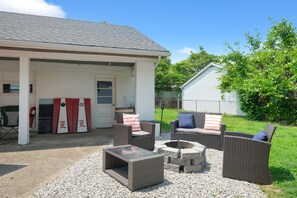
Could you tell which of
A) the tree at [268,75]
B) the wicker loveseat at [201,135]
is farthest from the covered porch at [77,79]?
the tree at [268,75]

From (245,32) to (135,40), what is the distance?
9.92 m

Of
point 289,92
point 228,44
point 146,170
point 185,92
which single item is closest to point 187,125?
point 146,170

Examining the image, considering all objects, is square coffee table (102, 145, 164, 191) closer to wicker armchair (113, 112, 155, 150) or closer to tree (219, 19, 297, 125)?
wicker armchair (113, 112, 155, 150)

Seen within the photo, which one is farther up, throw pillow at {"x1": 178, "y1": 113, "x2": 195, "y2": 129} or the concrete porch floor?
throw pillow at {"x1": 178, "y1": 113, "x2": 195, "y2": 129}

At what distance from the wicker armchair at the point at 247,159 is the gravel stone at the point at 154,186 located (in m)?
0.14

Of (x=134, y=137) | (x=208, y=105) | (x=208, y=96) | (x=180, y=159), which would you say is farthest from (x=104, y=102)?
(x=208, y=96)

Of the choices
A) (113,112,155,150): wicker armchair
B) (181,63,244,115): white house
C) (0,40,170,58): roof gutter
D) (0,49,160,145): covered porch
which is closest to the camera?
(113,112,155,150): wicker armchair

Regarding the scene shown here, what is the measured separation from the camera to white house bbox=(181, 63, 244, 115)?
1571 cm

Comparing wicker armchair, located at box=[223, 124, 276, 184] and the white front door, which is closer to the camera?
wicker armchair, located at box=[223, 124, 276, 184]

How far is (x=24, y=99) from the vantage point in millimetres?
5965

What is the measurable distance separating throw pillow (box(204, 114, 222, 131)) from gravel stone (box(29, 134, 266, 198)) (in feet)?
6.37

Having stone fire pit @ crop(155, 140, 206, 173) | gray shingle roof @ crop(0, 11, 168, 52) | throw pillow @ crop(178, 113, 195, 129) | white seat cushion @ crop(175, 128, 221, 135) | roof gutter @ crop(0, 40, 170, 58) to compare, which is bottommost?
stone fire pit @ crop(155, 140, 206, 173)

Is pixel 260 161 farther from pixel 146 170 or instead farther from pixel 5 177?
pixel 5 177

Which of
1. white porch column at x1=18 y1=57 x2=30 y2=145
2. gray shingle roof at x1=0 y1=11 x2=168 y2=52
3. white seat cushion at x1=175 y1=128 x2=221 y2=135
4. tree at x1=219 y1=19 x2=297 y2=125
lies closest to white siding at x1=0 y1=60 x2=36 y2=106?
gray shingle roof at x1=0 y1=11 x2=168 y2=52
